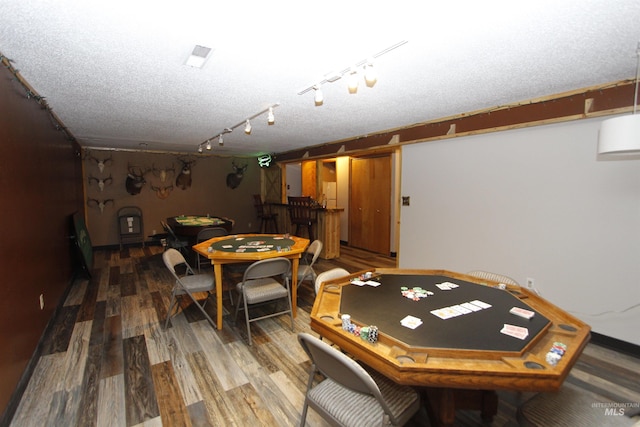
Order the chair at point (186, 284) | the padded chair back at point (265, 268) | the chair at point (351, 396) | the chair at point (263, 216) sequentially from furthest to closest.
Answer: the chair at point (263, 216)
the chair at point (186, 284)
the padded chair back at point (265, 268)
the chair at point (351, 396)

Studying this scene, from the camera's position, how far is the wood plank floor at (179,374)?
1938 millimetres

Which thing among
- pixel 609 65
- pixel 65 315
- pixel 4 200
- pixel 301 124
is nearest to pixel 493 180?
pixel 609 65

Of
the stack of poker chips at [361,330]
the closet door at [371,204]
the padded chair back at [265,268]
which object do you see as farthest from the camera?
the closet door at [371,204]

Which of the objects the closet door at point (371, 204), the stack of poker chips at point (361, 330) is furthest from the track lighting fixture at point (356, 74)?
the closet door at point (371, 204)

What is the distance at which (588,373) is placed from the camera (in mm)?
2365

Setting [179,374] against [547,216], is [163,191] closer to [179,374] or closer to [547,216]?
[179,374]

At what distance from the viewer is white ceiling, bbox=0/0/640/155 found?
1553 millimetres

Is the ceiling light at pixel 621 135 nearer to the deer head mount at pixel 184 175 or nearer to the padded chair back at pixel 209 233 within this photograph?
the padded chair back at pixel 209 233

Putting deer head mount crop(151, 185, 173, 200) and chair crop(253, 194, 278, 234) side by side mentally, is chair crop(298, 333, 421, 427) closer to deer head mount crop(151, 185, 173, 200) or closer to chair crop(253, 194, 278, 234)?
chair crop(253, 194, 278, 234)

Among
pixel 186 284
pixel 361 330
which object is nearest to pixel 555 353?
pixel 361 330

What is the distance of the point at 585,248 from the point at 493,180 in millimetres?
1139

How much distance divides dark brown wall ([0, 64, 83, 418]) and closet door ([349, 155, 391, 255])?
555 centimetres

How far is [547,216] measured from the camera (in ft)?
10.2

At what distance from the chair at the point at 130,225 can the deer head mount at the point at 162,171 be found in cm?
100
